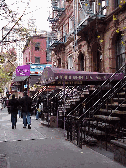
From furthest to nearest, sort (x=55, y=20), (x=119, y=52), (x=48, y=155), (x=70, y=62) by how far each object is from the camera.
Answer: (x=55, y=20)
(x=70, y=62)
(x=119, y=52)
(x=48, y=155)

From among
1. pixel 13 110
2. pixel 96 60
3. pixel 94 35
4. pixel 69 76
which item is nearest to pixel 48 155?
pixel 69 76

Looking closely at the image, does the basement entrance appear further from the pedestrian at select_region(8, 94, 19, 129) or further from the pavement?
the pavement

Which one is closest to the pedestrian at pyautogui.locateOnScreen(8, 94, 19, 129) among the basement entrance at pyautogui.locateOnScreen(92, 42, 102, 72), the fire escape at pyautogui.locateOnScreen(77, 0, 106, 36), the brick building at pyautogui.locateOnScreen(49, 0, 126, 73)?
the brick building at pyautogui.locateOnScreen(49, 0, 126, 73)

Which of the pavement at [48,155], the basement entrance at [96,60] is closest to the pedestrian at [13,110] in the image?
the pavement at [48,155]

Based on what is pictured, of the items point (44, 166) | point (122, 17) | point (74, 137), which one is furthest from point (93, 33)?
point (44, 166)

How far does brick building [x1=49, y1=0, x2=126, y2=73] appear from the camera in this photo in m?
17.5

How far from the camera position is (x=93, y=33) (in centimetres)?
→ 1966

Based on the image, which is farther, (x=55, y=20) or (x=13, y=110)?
(x=55, y=20)

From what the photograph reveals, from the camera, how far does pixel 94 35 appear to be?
1972 cm

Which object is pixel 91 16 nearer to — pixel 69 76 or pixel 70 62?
pixel 69 76

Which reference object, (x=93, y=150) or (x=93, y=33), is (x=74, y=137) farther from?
(x=93, y=33)

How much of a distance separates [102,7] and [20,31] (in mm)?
10160

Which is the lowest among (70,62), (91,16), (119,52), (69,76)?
(69,76)

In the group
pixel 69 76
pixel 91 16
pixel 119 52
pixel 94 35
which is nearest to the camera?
pixel 69 76
